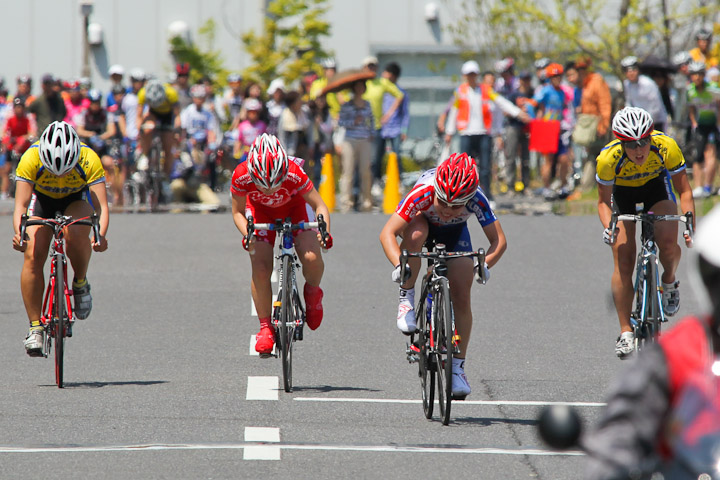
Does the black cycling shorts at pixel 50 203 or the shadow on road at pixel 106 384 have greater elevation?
the black cycling shorts at pixel 50 203

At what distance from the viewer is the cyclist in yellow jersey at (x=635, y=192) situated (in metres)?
10.0

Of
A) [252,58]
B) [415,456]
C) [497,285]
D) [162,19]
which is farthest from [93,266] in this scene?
[162,19]

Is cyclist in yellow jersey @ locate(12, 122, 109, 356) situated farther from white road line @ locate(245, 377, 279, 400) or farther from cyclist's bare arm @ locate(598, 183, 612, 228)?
cyclist's bare arm @ locate(598, 183, 612, 228)

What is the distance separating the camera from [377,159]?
2122 cm

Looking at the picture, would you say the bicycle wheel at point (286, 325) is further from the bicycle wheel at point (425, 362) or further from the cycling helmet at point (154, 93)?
the cycling helmet at point (154, 93)

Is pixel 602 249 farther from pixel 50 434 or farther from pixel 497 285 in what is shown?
pixel 50 434

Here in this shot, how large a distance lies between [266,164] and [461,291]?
1.61m

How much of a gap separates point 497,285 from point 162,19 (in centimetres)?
2572

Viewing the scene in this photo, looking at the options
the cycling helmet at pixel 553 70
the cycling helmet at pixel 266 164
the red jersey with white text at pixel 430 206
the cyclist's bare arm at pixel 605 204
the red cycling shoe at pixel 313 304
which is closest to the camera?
the red jersey with white text at pixel 430 206

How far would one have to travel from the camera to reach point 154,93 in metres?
20.5

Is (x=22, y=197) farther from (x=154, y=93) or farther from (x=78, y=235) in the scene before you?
(x=154, y=93)

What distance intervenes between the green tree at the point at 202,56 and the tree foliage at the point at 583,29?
7429 millimetres

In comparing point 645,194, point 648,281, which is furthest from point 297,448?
point 645,194

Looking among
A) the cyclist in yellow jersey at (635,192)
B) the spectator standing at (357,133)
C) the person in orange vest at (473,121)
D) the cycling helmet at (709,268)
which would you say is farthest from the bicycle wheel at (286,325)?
the person in orange vest at (473,121)
